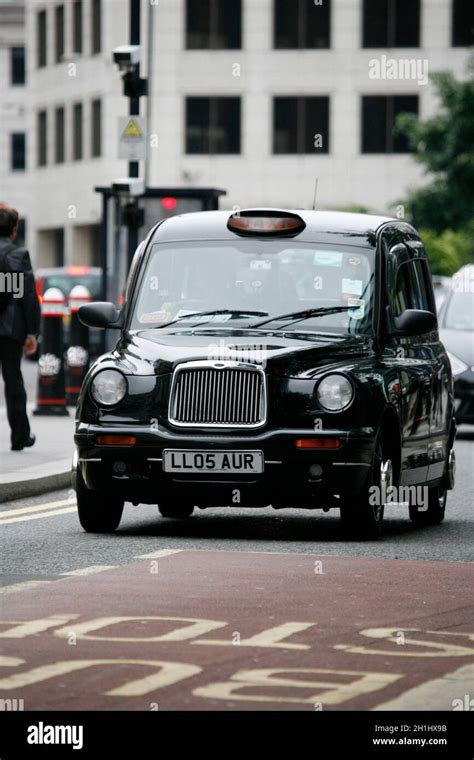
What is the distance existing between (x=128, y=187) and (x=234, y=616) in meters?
13.7

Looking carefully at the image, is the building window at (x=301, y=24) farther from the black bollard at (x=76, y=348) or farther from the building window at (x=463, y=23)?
the black bollard at (x=76, y=348)

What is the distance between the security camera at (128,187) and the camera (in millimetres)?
21625

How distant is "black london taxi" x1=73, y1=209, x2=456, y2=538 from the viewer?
1127 cm

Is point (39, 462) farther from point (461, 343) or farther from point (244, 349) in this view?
point (461, 343)

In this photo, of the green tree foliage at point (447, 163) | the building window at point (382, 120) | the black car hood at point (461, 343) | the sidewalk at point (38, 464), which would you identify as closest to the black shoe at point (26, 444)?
the sidewalk at point (38, 464)

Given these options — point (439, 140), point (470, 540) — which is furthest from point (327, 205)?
point (470, 540)

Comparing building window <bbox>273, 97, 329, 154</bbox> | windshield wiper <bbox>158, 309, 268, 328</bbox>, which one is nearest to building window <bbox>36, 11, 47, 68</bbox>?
building window <bbox>273, 97, 329, 154</bbox>

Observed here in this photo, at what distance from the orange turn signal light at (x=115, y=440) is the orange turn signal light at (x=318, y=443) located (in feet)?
2.98

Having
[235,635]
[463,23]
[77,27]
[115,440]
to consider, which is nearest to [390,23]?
[463,23]

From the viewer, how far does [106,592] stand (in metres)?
8.96

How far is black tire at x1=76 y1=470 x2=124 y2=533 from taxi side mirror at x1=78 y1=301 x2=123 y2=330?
3.68 feet
